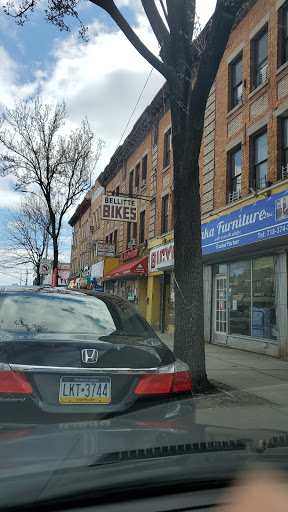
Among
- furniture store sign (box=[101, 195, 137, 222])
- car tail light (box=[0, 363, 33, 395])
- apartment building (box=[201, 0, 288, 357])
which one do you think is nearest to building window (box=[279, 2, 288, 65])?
apartment building (box=[201, 0, 288, 357])

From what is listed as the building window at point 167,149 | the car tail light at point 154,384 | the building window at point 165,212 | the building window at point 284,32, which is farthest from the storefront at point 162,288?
the car tail light at point 154,384

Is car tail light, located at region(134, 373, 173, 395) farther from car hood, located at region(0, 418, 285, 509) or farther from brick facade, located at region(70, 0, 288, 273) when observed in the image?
brick facade, located at region(70, 0, 288, 273)

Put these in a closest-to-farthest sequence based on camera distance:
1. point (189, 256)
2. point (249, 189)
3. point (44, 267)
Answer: point (189, 256) → point (249, 189) → point (44, 267)

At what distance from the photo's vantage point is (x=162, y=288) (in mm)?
19672

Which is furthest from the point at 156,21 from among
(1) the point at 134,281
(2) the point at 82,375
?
(1) the point at 134,281

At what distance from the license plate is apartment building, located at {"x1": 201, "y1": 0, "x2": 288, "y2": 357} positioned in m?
7.79

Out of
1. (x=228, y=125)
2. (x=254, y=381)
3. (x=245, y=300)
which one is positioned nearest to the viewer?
(x=254, y=381)

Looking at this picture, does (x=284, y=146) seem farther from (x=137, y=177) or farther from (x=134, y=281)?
(x=137, y=177)

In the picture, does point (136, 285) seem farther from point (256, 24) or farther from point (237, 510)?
point (237, 510)

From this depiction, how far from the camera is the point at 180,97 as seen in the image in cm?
729

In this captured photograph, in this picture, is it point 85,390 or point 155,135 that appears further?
point 155,135

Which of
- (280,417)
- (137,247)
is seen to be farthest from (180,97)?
(137,247)

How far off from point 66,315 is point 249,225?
875 cm

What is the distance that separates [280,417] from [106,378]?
12.0 feet
